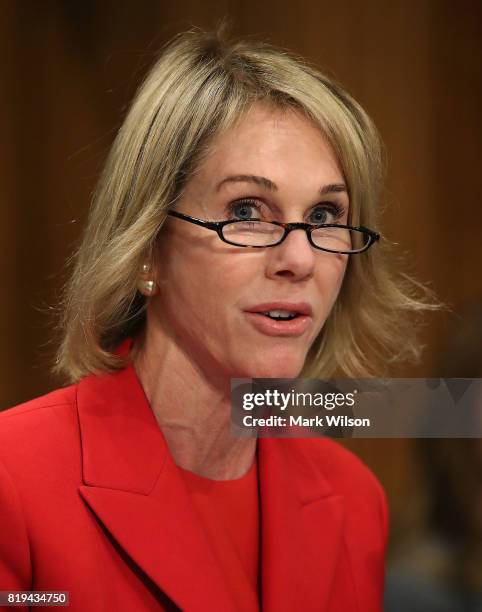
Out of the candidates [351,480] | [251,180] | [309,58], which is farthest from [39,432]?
[309,58]

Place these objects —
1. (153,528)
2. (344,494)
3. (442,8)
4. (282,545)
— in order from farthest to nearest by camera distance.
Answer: (442,8) < (344,494) < (282,545) < (153,528)

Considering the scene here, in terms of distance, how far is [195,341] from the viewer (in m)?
1.19

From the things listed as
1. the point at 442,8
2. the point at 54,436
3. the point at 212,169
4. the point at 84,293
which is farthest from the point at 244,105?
the point at 442,8

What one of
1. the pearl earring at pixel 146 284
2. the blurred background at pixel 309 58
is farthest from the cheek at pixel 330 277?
the blurred background at pixel 309 58

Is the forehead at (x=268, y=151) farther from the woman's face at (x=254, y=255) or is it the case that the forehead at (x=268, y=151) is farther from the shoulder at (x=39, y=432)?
the shoulder at (x=39, y=432)

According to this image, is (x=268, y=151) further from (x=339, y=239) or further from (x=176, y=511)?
(x=176, y=511)

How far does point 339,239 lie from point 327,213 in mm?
42

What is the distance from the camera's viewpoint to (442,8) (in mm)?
1554

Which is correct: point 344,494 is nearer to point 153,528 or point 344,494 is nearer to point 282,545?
point 282,545

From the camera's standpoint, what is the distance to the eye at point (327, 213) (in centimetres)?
117

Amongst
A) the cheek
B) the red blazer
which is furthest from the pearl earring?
the cheek

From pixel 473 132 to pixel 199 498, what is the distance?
0.86 m

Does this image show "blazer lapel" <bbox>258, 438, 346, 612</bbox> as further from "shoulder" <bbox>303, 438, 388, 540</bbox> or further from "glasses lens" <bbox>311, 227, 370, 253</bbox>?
"glasses lens" <bbox>311, 227, 370, 253</bbox>

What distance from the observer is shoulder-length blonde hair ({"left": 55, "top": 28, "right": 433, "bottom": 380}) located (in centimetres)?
114
